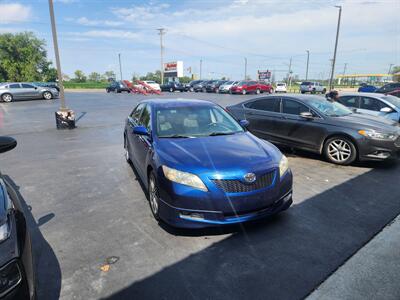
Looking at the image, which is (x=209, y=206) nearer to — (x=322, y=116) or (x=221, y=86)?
(x=322, y=116)

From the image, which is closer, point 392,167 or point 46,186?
point 46,186

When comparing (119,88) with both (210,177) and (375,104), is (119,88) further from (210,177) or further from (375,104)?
(210,177)

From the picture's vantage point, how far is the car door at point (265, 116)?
712 centimetres

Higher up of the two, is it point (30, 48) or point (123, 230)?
point (30, 48)

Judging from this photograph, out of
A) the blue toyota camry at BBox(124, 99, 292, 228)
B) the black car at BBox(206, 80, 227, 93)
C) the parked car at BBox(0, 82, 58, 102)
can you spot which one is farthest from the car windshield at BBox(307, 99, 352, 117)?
the black car at BBox(206, 80, 227, 93)

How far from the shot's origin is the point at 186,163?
3.22m

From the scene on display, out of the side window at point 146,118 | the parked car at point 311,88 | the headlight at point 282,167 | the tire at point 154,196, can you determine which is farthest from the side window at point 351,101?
the parked car at point 311,88

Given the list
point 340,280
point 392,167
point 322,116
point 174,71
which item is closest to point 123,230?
point 340,280

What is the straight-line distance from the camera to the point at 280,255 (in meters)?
2.97

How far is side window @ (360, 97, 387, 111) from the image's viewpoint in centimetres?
848

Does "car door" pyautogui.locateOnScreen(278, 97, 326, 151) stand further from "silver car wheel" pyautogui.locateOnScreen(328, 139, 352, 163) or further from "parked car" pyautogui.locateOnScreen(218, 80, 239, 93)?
Result: "parked car" pyautogui.locateOnScreen(218, 80, 239, 93)

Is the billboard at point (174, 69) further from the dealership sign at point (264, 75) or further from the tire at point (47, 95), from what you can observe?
the tire at point (47, 95)

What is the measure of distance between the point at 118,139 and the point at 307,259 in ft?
24.0

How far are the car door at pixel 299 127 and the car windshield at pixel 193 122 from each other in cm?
247
